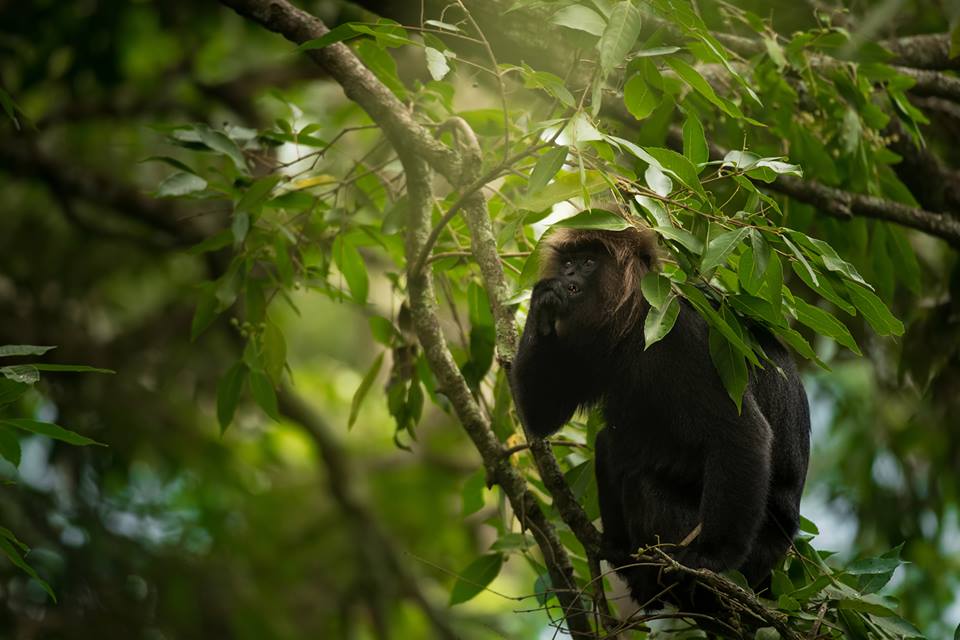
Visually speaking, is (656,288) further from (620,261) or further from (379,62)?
(379,62)

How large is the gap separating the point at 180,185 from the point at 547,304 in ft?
5.08

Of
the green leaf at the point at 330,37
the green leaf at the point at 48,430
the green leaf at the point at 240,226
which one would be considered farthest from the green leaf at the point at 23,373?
the green leaf at the point at 240,226

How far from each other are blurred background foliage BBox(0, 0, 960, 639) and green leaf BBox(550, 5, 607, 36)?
2005 mm

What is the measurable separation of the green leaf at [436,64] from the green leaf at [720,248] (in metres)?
0.87

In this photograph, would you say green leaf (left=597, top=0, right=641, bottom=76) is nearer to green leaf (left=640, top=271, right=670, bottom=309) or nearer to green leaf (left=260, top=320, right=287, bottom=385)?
green leaf (left=640, top=271, right=670, bottom=309)

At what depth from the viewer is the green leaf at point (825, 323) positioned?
10.00ft

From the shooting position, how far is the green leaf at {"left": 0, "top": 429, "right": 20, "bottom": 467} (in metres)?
2.97

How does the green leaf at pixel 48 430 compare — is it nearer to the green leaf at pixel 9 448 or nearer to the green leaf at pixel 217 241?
the green leaf at pixel 9 448

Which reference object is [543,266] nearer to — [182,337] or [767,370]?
[767,370]

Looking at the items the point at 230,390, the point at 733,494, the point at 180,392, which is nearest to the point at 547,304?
the point at 733,494

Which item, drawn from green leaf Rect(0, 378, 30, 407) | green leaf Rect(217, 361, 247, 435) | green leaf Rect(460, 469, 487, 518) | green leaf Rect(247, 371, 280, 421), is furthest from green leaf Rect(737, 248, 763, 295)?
green leaf Rect(217, 361, 247, 435)

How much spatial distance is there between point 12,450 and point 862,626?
2.52 m

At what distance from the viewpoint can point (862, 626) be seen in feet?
10.6

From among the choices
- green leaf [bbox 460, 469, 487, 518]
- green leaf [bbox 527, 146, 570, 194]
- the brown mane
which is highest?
green leaf [bbox 527, 146, 570, 194]
